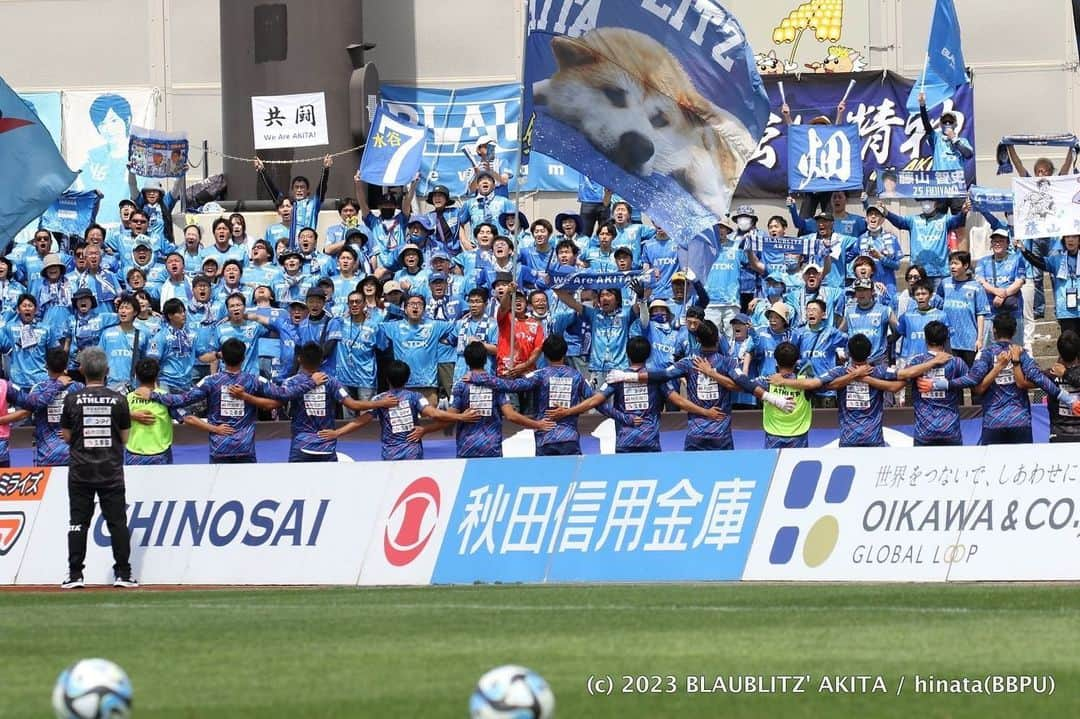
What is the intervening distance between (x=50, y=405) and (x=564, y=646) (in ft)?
36.2

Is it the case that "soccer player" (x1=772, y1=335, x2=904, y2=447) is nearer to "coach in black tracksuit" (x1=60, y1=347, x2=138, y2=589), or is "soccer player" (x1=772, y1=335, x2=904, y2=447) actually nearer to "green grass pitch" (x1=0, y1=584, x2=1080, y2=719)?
"green grass pitch" (x1=0, y1=584, x2=1080, y2=719)

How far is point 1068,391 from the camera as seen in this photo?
18312mm

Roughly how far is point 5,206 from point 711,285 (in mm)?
9883

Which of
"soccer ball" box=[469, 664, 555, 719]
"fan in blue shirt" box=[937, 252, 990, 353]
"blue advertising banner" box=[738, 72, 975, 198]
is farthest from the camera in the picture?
"blue advertising banner" box=[738, 72, 975, 198]

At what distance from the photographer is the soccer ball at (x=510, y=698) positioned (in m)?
7.46

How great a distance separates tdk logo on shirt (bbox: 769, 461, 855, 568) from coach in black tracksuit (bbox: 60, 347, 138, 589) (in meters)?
6.07

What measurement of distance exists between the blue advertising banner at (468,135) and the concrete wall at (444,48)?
3.01 feet

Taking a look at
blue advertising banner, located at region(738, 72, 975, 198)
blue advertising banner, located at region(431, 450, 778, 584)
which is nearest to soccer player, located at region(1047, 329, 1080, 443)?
blue advertising banner, located at region(431, 450, 778, 584)

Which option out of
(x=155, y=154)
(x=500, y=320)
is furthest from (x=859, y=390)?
(x=155, y=154)

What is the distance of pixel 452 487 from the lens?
1789 cm

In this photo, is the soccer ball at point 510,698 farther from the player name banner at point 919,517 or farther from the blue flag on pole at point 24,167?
the blue flag on pole at point 24,167

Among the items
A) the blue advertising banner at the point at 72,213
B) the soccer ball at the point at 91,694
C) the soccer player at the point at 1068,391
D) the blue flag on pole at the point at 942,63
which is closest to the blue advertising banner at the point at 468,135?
the blue advertising banner at the point at 72,213

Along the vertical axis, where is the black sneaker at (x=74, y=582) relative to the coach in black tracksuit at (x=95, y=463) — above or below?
below

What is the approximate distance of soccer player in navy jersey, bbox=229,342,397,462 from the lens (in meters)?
20.5
